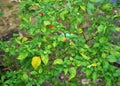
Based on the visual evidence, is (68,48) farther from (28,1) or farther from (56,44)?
(28,1)

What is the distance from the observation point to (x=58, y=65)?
180 centimetres

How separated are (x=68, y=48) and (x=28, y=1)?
59cm

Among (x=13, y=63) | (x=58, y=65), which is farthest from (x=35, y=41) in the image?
(x=13, y=63)

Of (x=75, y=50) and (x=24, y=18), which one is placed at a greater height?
(x=24, y=18)

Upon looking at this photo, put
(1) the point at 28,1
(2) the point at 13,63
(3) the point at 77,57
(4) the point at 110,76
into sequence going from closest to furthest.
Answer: (3) the point at 77,57, (4) the point at 110,76, (1) the point at 28,1, (2) the point at 13,63

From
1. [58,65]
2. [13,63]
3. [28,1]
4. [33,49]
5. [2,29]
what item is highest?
[28,1]

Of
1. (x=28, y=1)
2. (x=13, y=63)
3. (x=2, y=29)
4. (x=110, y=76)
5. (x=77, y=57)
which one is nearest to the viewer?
(x=77, y=57)

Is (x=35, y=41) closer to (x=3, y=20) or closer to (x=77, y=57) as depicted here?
(x=77, y=57)

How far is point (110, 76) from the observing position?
1.90 meters

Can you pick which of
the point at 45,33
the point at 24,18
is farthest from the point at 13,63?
the point at 45,33

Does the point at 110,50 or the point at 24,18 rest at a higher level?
the point at 24,18

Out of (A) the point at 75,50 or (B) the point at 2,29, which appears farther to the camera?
(B) the point at 2,29

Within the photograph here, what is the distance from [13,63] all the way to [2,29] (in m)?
0.80

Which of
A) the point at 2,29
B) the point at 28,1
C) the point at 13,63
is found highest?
the point at 28,1
